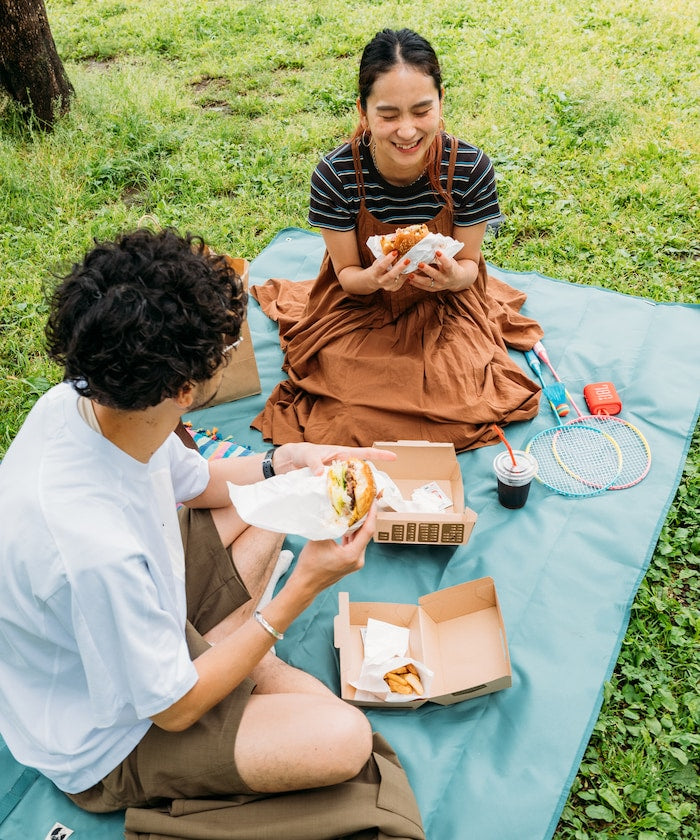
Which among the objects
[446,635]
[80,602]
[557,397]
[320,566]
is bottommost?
[446,635]

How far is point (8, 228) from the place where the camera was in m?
5.09

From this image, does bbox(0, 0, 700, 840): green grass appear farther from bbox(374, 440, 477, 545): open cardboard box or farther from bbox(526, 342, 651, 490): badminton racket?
bbox(374, 440, 477, 545): open cardboard box

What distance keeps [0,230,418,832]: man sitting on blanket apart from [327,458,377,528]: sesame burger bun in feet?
0.17

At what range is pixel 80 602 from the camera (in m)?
1.69

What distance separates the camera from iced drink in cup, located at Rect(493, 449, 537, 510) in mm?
3105

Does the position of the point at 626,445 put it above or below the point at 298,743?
below

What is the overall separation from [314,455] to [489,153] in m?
3.90

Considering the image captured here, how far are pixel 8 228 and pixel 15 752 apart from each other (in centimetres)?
403

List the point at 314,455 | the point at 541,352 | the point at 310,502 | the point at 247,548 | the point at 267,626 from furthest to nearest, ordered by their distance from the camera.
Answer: the point at 541,352, the point at 247,548, the point at 314,455, the point at 310,502, the point at 267,626

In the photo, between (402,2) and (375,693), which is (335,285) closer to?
(375,693)

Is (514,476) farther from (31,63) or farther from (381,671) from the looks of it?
(31,63)

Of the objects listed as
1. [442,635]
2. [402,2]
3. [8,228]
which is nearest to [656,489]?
[442,635]

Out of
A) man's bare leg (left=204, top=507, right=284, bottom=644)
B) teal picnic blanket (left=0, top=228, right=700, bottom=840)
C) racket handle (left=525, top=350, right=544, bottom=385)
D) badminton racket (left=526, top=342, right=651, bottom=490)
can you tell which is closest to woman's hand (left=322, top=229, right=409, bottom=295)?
teal picnic blanket (left=0, top=228, right=700, bottom=840)

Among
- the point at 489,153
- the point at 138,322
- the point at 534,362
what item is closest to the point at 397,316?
the point at 534,362
